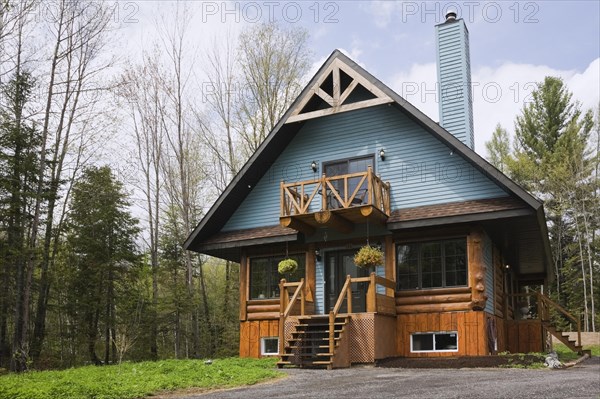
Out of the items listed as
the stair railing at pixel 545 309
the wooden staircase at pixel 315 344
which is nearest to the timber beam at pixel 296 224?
the wooden staircase at pixel 315 344

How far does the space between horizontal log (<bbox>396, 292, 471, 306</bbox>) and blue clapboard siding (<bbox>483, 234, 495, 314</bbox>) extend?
→ 1093mm

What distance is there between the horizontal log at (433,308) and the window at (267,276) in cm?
348

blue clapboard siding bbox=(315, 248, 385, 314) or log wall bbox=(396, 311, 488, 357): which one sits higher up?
blue clapboard siding bbox=(315, 248, 385, 314)

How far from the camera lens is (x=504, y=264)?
21.4 m

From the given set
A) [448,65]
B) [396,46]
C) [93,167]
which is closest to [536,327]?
[448,65]

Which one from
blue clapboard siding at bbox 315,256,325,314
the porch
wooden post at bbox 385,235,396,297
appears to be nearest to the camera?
the porch

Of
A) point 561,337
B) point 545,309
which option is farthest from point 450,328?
point 545,309

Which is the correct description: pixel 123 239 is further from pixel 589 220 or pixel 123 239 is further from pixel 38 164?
pixel 589 220

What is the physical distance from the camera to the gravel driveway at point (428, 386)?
8211 mm

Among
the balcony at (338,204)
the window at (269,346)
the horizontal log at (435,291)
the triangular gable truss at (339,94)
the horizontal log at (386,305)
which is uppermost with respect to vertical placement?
the triangular gable truss at (339,94)

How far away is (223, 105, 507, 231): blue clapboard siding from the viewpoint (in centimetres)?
1652

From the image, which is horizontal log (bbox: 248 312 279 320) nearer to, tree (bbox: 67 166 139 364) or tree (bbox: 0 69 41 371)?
tree (bbox: 0 69 41 371)

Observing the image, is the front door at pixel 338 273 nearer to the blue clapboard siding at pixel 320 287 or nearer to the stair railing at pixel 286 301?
the blue clapboard siding at pixel 320 287

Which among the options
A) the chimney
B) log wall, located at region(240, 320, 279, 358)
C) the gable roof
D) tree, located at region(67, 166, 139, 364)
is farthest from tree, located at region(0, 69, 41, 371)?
the chimney
